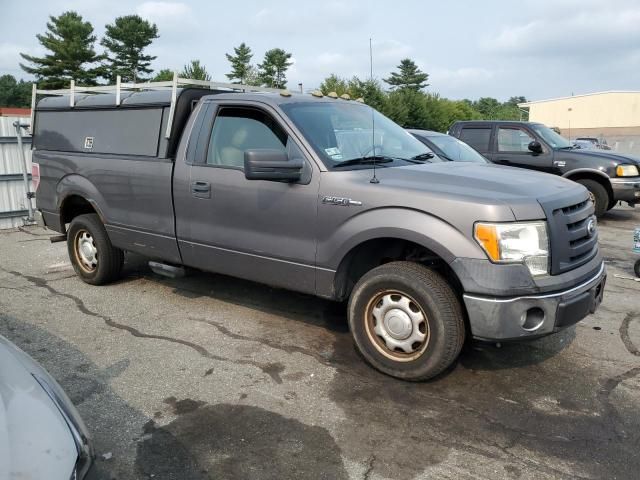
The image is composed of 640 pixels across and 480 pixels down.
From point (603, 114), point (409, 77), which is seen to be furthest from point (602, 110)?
point (409, 77)

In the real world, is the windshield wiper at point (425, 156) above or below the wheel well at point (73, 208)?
above

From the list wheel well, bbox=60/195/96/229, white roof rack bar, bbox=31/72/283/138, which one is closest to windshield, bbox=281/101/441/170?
white roof rack bar, bbox=31/72/283/138

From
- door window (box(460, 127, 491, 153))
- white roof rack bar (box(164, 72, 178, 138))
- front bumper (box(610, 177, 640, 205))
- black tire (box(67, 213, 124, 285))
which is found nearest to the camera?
white roof rack bar (box(164, 72, 178, 138))

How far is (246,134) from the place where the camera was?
4.54m

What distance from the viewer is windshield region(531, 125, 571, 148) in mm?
10859

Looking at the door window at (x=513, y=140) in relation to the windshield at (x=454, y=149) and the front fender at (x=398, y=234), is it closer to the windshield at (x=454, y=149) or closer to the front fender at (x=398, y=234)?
the windshield at (x=454, y=149)

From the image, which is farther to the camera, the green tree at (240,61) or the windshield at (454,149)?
the green tree at (240,61)

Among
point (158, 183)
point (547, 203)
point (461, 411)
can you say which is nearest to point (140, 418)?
point (461, 411)

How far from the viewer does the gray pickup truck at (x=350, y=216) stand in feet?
11.1

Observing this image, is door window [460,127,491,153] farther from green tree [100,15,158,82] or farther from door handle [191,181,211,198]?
green tree [100,15,158,82]

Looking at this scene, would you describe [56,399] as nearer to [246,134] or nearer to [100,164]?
[246,134]

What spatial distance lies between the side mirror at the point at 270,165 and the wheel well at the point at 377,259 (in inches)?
28.3

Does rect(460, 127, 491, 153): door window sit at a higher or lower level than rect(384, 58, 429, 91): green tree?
lower

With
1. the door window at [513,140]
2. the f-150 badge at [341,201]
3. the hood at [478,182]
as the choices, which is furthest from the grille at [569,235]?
the door window at [513,140]
